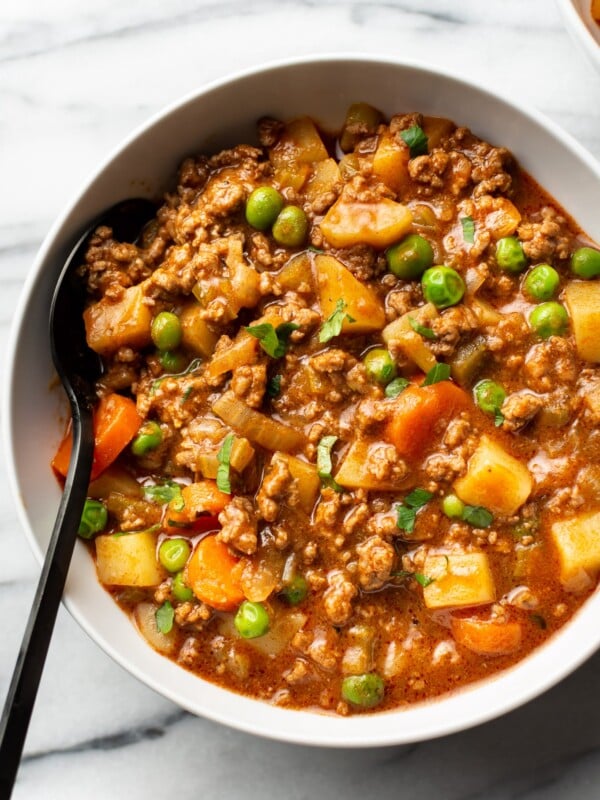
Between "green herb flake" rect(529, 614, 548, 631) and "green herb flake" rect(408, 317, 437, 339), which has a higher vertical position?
"green herb flake" rect(408, 317, 437, 339)

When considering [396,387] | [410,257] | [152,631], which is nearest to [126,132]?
[410,257]

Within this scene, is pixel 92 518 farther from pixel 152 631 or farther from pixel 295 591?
pixel 295 591

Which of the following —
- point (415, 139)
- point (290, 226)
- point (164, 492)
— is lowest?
point (164, 492)

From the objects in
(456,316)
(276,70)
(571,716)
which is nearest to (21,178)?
(276,70)

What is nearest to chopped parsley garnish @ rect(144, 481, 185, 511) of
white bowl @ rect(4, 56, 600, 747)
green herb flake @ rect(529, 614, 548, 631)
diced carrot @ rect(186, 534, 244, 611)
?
diced carrot @ rect(186, 534, 244, 611)

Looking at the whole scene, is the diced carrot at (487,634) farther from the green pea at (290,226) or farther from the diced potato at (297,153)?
the diced potato at (297,153)

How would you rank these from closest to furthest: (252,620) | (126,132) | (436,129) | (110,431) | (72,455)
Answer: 1. (252,620)
2. (72,455)
3. (110,431)
4. (436,129)
5. (126,132)

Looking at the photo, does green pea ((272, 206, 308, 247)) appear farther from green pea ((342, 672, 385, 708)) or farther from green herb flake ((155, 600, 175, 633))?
green pea ((342, 672, 385, 708))
